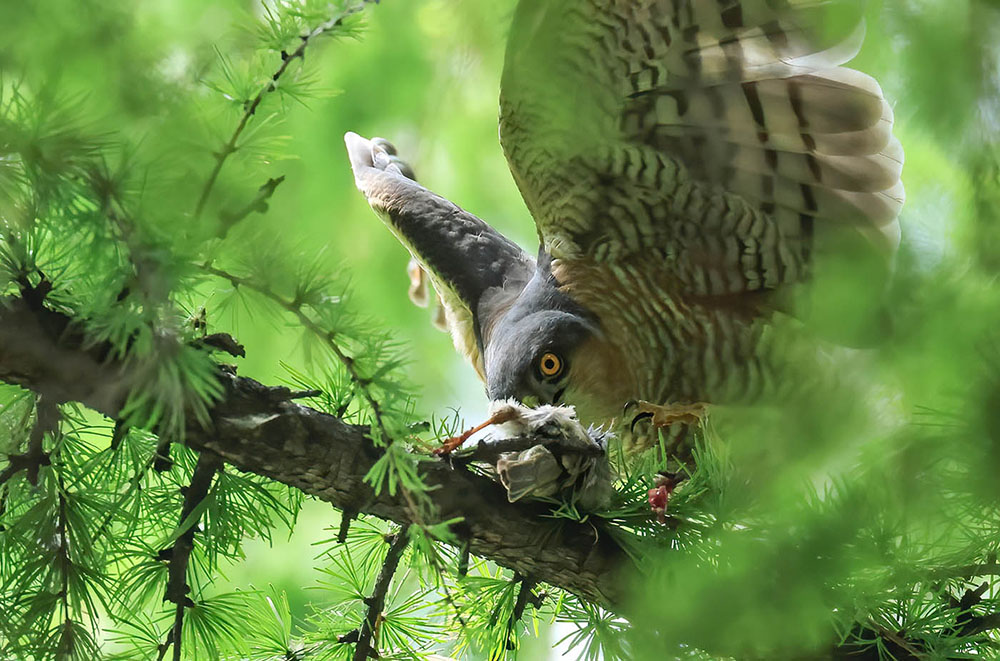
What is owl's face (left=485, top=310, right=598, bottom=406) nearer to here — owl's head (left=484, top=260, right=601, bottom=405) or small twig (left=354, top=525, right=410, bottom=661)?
owl's head (left=484, top=260, right=601, bottom=405)

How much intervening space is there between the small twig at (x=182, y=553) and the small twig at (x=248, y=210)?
287mm

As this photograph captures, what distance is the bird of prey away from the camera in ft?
4.23

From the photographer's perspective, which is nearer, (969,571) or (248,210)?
(248,210)

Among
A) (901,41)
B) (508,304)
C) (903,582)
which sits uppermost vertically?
(508,304)

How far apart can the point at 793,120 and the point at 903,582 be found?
2.63 feet

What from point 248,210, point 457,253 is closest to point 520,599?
point 248,210

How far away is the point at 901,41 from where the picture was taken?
1.80ft

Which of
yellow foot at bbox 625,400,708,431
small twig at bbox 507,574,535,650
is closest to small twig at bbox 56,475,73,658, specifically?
small twig at bbox 507,574,535,650

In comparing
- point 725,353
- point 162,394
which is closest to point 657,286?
point 725,353

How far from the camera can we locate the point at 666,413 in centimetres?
143

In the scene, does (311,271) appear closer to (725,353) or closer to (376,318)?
(376,318)

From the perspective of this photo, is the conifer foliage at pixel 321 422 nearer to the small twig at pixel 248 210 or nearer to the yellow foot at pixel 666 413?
the small twig at pixel 248 210

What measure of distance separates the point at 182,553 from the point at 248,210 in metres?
0.39

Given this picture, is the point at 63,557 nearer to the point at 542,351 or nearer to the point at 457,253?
the point at 542,351
